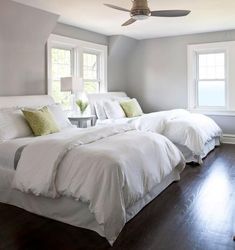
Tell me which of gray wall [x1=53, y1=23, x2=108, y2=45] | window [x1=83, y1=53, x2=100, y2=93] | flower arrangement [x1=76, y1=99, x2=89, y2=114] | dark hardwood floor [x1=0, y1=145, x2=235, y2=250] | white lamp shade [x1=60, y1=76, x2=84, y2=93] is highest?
gray wall [x1=53, y1=23, x2=108, y2=45]

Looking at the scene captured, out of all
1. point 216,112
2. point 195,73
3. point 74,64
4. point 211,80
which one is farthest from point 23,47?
point 216,112

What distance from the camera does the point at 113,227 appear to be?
7.91ft

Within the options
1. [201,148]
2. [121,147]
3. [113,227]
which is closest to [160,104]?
[201,148]

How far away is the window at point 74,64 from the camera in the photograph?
17.3 ft

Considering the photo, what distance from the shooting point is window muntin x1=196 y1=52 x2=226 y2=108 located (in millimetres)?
6512

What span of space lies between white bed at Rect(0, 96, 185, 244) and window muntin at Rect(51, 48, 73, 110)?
Result: 2.23m

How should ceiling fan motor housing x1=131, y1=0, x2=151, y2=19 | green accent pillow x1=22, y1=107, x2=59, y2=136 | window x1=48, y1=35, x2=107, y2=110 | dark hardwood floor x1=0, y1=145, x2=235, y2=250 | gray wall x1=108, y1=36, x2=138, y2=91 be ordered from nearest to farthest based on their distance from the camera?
dark hardwood floor x1=0, y1=145, x2=235, y2=250, ceiling fan motor housing x1=131, y1=0, x2=151, y2=19, green accent pillow x1=22, y1=107, x2=59, y2=136, window x1=48, y1=35, x2=107, y2=110, gray wall x1=108, y1=36, x2=138, y2=91

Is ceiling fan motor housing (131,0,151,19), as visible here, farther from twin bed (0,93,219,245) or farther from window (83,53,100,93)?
window (83,53,100,93)

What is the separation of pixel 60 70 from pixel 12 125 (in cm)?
212

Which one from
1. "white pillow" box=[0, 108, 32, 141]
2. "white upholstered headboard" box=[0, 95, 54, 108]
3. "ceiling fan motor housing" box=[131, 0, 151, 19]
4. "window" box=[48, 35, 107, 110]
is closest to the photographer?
"ceiling fan motor housing" box=[131, 0, 151, 19]

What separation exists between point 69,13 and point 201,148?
9.95 ft

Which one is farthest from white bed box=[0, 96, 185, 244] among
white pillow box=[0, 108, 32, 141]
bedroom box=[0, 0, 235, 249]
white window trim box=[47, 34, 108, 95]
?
white window trim box=[47, 34, 108, 95]

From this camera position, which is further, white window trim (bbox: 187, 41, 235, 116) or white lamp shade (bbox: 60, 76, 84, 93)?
white window trim (bbox: 187, 41, 235, 116)

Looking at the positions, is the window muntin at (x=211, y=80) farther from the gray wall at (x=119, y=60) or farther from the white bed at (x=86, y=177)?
the white bed at (x=86, y=177)
